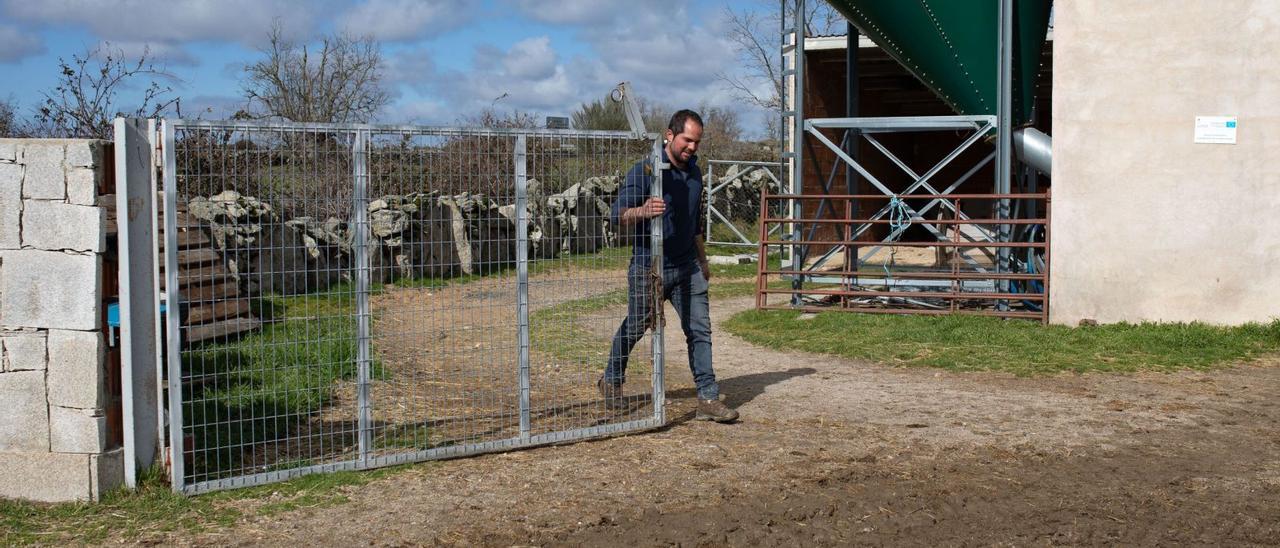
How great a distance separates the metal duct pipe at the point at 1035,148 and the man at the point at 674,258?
6.57m

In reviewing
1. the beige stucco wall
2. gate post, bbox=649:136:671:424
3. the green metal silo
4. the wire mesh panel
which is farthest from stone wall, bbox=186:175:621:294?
the beige stucco wall

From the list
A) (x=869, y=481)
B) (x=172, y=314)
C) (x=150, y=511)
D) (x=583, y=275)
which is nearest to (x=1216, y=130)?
(x=583, y=275)

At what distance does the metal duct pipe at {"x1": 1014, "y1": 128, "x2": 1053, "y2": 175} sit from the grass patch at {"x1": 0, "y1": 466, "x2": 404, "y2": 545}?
9.15 m

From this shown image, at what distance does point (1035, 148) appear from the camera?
12250 mm

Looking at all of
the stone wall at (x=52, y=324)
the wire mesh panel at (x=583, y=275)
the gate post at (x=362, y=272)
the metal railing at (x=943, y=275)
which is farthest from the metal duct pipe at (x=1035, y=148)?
the stone wall at (x=52, y=324)

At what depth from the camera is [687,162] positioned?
6.79 metres

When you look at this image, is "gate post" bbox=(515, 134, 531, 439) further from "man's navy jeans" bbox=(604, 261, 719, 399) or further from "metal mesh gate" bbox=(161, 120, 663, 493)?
"man's navy jeans" bbox=(604, 261, 719, 399)

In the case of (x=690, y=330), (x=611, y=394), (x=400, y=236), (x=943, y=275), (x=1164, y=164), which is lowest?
(x=611, y=394)

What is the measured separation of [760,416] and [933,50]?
23.2 ft

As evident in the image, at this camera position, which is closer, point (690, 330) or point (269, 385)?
point (690, 330)

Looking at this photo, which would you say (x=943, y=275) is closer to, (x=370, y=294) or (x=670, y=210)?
(x=670, y=210)

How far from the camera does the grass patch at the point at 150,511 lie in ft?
15.4

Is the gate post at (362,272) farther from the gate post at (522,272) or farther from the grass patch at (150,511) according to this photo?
the gate post at (522,272)

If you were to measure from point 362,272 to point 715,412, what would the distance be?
2413mm
